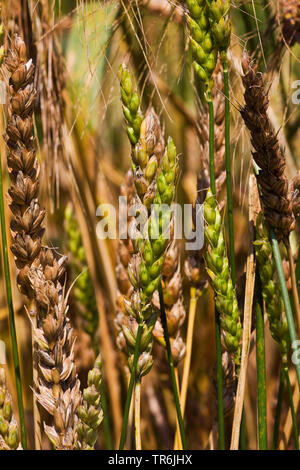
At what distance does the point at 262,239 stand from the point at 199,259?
0.16 m

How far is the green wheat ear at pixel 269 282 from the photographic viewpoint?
558 mm

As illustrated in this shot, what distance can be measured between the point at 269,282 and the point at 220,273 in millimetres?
80

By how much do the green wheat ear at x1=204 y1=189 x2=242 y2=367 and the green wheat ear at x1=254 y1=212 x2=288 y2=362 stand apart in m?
0.05

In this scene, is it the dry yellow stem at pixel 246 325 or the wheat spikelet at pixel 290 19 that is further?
the wheat spikelet at pixel 290 19

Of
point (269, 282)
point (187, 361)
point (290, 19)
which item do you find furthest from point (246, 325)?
point (290, 19)

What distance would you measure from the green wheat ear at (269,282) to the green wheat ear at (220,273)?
0.05 metres

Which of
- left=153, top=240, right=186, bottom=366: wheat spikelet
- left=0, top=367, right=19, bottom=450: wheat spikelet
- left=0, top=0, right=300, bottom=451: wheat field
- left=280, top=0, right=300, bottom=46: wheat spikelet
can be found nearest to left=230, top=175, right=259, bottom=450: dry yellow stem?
left=0, top=0, right=300, bottom=451: wheat field

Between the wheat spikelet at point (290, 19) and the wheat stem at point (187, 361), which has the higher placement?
the wheat spikelet at point (290, 19)

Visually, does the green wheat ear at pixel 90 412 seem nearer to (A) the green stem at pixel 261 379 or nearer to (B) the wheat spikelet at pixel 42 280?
(B) the wheat spikelet at pixel 42 280

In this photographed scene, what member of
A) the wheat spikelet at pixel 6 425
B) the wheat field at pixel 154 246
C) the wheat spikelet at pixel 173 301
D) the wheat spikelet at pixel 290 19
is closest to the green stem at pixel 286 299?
the wheat field at pixel 154 246

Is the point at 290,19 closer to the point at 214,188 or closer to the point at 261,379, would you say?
the point at 214,188

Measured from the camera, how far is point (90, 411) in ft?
1.57
